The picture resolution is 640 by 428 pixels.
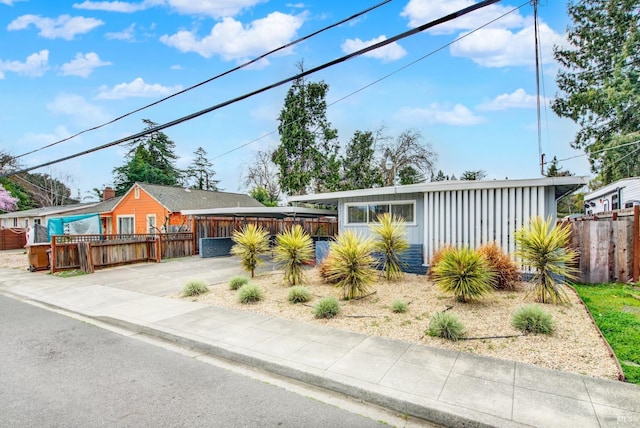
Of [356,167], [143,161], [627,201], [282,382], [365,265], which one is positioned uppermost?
[143,161]

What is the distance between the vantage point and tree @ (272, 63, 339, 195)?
26406 millimetres

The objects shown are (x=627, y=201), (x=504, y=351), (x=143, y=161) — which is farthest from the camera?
(x=143, y=161)

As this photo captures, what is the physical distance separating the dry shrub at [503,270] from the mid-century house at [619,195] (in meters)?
11.6

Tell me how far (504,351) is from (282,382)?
2.92 m

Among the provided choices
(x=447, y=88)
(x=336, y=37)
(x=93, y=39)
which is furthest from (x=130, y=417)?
(x=447, y=88)

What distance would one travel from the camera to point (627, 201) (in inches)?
610

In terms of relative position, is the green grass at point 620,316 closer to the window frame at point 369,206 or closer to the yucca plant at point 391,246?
the yucca plant at point 391,246

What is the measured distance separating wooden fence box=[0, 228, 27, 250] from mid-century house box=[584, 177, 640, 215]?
38.2m

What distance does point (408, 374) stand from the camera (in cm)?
373

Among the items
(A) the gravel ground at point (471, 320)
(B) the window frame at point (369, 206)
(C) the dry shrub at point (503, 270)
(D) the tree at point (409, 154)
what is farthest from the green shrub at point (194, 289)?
(D) the tree at point (409, 154)

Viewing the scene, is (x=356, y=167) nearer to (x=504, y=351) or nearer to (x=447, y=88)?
(x=447, y=88)

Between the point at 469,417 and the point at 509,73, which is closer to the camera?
the point at 469,417

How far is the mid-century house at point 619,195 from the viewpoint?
14823 millimetres

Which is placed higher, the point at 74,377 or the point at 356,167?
the point at 356,167
